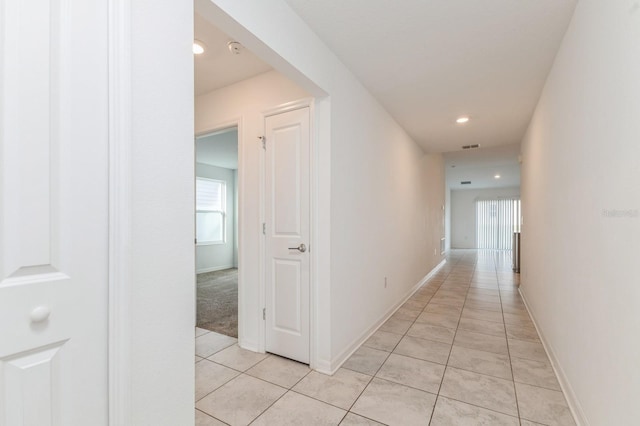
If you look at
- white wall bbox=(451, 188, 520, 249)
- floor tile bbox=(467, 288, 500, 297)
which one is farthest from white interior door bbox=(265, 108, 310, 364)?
white wall bbox=(451, 188, 520, 249)

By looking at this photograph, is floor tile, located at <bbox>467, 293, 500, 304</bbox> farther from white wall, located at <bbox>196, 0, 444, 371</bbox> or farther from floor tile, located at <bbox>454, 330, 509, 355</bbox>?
floor tile, located at <bbox>454, 330, 509, 355</bbox>

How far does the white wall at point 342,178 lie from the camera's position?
1.65m

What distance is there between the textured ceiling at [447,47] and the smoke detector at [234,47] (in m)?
0.61

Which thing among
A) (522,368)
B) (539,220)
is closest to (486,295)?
(539,220)

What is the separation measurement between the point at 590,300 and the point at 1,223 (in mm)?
2476

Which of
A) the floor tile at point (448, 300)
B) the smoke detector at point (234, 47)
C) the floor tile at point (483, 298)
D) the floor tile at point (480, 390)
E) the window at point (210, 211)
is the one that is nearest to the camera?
the floor tile at point (480, 390)

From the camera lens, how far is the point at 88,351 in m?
0.92

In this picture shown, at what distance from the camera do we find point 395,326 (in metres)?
3.17

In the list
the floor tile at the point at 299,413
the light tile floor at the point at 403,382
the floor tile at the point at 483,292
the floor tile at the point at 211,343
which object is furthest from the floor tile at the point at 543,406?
the floor tile at the point at 483,292

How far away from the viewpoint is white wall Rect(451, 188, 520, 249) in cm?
1205

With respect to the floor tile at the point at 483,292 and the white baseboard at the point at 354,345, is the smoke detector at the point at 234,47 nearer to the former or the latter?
the white baseboard at the point at 354,345

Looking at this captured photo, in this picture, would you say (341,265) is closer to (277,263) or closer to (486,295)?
(277,263)

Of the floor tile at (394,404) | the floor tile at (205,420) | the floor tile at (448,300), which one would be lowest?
the floor tile at (448,300)

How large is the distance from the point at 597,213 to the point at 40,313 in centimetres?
234
